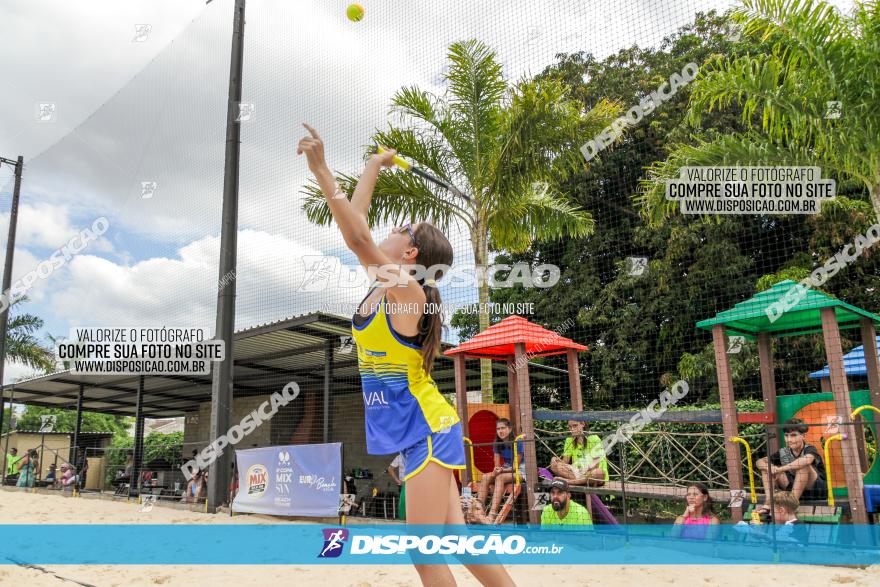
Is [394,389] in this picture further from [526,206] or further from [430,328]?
[526,206]

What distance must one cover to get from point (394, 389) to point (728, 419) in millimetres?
5425

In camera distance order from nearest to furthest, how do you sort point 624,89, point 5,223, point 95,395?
point 624,89 < point 5,223 < point 95,395

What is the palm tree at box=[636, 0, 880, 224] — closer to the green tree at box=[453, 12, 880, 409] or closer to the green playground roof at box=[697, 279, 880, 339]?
the green playground roof at box=[697, 279, 880, 339]

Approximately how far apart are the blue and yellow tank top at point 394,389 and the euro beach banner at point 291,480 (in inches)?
233

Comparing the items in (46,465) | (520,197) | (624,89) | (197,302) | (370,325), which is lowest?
(46,465)

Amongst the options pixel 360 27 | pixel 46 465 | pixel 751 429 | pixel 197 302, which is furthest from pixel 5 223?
pixel 751 429

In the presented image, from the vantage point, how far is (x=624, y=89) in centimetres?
1609

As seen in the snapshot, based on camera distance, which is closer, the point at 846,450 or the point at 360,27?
the point at 846,450

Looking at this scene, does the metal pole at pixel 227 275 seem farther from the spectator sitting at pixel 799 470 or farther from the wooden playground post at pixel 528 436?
the spectator sitting at pixel 799 470

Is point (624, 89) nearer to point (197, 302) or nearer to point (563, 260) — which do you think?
point (563, 260)

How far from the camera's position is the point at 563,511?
6617 millimetres

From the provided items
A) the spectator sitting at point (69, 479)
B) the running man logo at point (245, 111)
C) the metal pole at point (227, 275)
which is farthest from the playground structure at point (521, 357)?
the spectator sitting at point (69, 479)

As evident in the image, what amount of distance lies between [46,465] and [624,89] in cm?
2256

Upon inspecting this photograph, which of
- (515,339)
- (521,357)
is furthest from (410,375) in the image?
(521,357)
